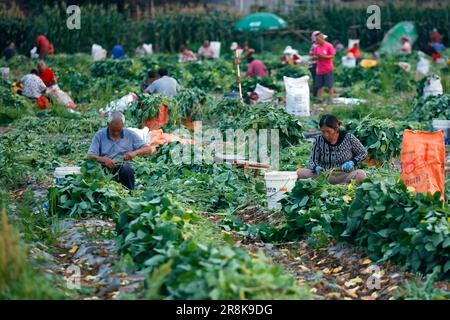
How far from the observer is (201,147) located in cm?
1342

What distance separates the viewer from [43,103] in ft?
61.8

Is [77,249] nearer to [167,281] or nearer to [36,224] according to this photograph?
[36,224]

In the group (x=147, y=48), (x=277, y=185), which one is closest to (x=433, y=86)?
(x=277, y=185)

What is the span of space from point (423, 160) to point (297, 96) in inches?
329

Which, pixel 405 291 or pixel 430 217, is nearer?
pixel 405 291

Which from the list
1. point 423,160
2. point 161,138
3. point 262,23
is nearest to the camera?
point 423,160

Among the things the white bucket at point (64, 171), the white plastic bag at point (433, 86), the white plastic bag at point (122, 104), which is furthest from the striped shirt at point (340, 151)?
the white plastic bag at point (433, 86)

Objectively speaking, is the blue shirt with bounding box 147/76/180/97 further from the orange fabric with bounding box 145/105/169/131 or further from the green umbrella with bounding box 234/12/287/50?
the green umbrella with bounding box 234/12/287/50

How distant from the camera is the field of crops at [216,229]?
677 cm

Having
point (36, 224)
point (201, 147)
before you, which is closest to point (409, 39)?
point (201, 147)

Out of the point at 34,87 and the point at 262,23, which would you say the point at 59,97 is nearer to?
the point at 34,87

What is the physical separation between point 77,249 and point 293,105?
969 cm

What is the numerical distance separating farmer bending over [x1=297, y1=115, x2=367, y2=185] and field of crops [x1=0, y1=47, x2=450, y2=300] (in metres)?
0.28
